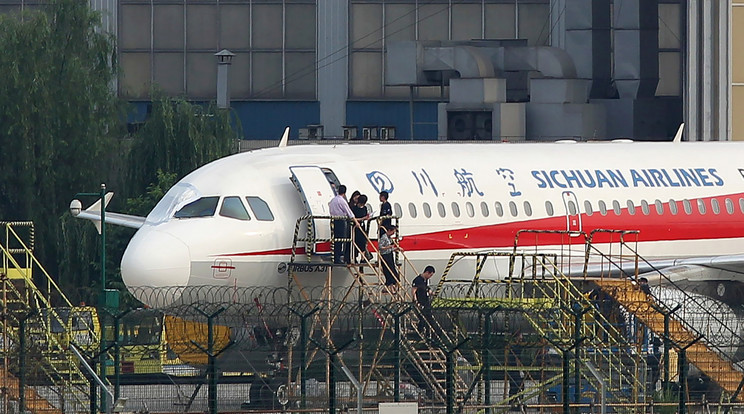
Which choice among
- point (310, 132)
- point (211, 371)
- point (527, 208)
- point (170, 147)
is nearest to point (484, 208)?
point (527, 208)

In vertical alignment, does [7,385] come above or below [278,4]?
below

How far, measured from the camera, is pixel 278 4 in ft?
269

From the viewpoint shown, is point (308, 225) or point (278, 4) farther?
point (278, 4)

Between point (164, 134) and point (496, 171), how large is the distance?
901 inches

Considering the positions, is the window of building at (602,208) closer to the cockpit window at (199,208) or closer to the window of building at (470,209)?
the window of building at (470,209)

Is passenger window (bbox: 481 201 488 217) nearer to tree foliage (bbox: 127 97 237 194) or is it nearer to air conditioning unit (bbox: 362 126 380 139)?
tree foliage (bbox: 127 97 237 194)

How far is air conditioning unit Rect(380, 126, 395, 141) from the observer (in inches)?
2906

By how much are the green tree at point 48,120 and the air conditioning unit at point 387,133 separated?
1945cm

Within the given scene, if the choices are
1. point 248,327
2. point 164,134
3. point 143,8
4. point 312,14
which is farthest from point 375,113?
point 248,327

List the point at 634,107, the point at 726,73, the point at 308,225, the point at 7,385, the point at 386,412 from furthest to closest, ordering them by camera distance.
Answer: the point at 634,107 < the point at 726,73 < the point at 308,225 < the point at 7,385 < the point at 386,412

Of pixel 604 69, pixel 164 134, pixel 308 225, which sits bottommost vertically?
pixel 308 225

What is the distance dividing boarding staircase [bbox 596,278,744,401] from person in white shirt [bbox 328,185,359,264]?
4.72 m

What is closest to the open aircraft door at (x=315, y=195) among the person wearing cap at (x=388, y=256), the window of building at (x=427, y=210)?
the person wearing cap at (x=388, y=256)

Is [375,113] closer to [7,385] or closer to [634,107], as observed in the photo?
[634,107]
